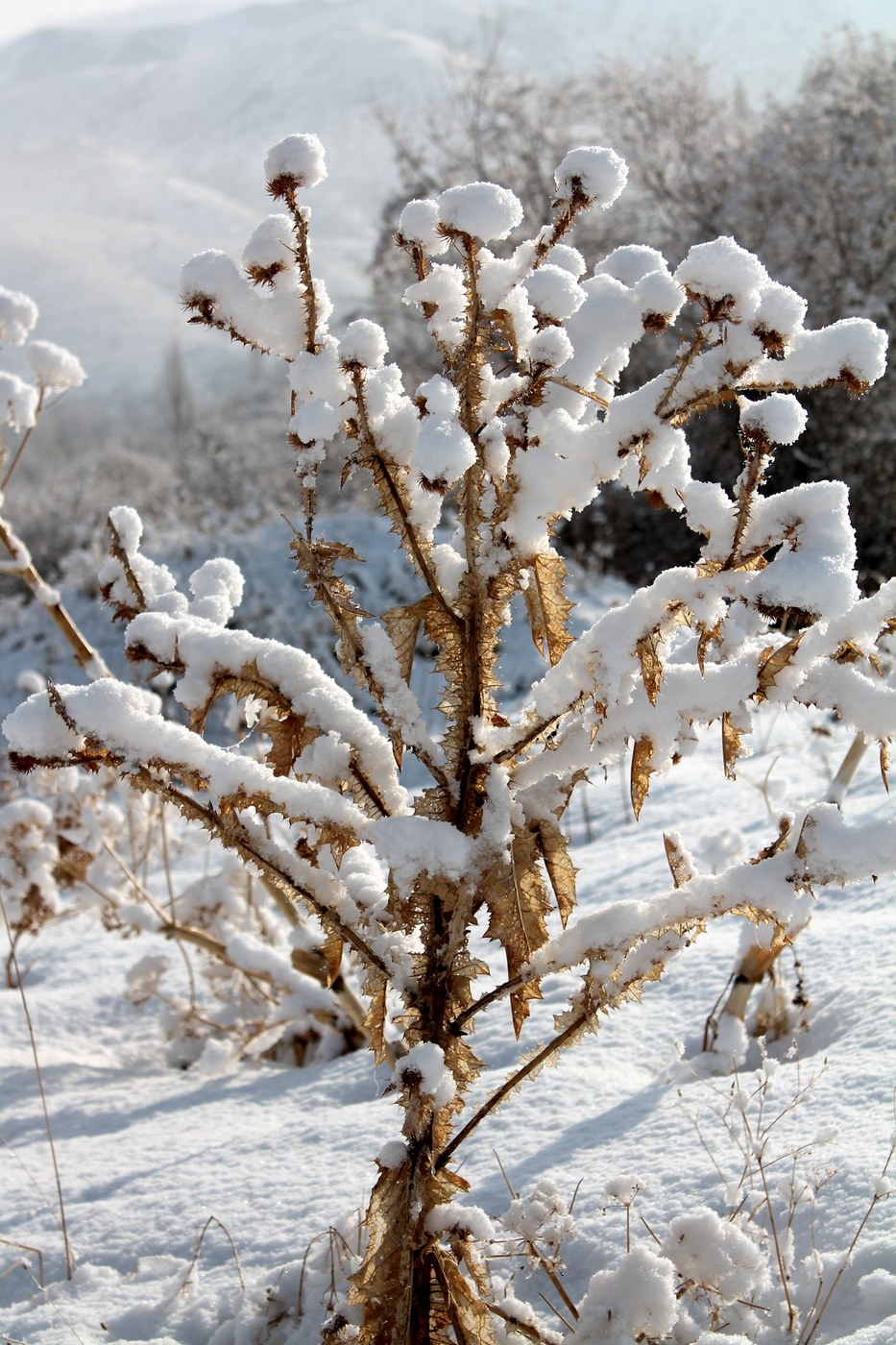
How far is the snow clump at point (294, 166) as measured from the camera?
0.97 metres

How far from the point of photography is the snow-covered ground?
1397 millimetres

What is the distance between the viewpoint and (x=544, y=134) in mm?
11766

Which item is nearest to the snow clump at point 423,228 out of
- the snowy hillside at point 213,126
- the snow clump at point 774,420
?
the snow clump at point 774,420

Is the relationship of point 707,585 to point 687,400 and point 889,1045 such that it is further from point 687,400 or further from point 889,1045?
point 889,1045

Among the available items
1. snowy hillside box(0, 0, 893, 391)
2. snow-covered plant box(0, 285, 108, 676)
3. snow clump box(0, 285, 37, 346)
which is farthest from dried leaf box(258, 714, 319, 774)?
snowy hillside box(0, 0, 893, 391)

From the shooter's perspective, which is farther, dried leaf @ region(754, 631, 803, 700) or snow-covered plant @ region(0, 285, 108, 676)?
snow-covered plant @ region(0, 285, 108, 676)

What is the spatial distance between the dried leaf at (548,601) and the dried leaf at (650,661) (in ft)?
0.39

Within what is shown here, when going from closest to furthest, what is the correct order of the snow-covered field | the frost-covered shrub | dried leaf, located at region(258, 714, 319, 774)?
dried leaf, located at region(258, 714, 319, 774) < the snow-covered field < the frost-covered shrub

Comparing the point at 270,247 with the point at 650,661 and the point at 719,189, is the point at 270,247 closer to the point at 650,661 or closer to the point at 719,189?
the point at 650,661

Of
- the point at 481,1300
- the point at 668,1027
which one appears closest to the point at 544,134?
the point at 668,1027

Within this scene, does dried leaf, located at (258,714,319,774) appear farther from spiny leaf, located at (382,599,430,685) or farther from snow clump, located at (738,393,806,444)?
snow clump, located at (738,393,806,444)

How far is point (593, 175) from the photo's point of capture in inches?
41.1

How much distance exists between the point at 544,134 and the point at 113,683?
41.5ft

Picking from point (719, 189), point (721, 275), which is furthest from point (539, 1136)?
point (719, 189)
